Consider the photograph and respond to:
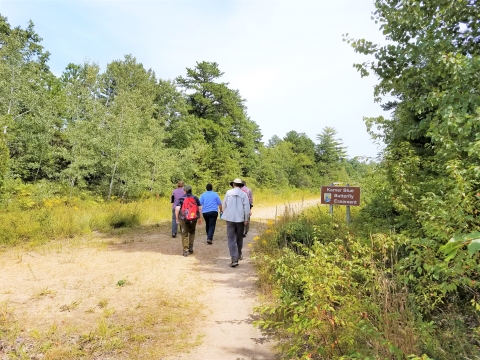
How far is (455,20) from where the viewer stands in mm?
5867

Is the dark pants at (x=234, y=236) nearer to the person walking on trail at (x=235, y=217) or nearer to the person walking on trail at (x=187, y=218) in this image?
the person walking on trail at (x=235, y=217)

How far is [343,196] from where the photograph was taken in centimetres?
759

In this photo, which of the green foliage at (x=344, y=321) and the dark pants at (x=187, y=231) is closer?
the green foliage at (x=344, y=321)

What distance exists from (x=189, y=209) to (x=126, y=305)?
132 inches

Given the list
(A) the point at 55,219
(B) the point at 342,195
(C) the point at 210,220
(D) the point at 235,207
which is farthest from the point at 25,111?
(B) the point at 342,195

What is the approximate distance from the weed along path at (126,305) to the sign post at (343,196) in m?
2.60

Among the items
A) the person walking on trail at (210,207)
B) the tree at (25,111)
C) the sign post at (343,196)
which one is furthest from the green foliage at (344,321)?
the tree at (25,111)

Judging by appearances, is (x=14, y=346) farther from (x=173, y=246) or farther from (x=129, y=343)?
(x=173, y=246)

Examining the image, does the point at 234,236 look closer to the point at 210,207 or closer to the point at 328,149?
the point at 210,207

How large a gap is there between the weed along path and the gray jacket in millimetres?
1127

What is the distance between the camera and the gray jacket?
6.94m

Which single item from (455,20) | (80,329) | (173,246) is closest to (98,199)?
(173,246)

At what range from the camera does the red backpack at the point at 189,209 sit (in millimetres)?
7734

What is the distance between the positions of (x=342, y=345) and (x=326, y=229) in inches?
135
